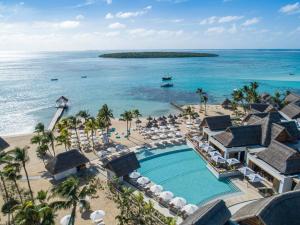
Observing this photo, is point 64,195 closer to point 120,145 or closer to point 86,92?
point 120,145

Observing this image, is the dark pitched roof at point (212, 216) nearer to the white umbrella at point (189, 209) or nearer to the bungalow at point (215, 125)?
the white umbrella at point (189, 209)

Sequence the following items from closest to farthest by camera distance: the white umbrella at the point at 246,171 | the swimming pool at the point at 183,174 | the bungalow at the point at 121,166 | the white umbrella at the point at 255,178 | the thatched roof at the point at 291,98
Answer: the white umbrella at the point at 255,178 → the swimming pool at the point at 183,174 → the white umbrella at the point at 246,171 → the bungalow at the point at 121,166 → the thatched roof at the point at 291,98

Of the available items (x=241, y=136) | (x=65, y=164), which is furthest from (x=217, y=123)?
(x=65, y=164)

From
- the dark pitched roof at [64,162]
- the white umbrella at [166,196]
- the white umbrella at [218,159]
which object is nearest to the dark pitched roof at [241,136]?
the white umbrella at [218,159]

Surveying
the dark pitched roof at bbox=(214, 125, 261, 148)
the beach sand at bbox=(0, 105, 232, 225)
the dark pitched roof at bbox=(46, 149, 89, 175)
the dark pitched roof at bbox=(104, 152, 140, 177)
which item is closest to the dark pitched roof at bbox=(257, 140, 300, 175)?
the dark pitched roof at bbox=(214, 125, 261, 148)

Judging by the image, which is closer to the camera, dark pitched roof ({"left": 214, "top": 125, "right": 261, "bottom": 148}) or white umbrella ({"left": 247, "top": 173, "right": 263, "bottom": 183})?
white umbrella ({"left": 247, "top": 173, "right": 263, "bottom": 183})

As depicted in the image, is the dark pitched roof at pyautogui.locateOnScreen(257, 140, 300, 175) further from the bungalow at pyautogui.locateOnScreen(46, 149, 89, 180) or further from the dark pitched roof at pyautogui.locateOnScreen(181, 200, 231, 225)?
the bungalow at pyautogui.locateOnScreen(46, 149, 89, 180)

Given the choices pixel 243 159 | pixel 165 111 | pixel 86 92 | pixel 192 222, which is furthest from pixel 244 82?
pixel 192 222
